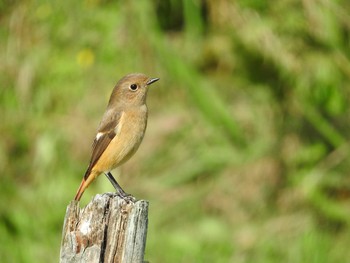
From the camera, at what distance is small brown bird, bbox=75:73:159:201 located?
5855mm

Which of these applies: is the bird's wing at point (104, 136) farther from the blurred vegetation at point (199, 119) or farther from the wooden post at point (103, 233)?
the blurred vegetation at point (199, 119)

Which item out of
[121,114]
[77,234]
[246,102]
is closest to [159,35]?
[246,102]

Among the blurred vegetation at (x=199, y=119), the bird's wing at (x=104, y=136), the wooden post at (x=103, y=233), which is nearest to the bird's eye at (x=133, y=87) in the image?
the bird's wing at (x=104, y=136)

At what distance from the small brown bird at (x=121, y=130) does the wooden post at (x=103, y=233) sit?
1.32m

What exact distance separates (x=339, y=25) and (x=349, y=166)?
1375 millimetres

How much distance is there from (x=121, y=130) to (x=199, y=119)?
3331 millimetres

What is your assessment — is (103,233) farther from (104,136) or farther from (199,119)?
(199,119)

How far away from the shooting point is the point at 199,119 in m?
9.17

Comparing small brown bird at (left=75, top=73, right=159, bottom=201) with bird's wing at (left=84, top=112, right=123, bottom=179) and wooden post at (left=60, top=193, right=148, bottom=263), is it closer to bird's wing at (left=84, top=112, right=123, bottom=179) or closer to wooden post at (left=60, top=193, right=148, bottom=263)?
bird's wing at (left=84, top=112, right=123, bottom=179)

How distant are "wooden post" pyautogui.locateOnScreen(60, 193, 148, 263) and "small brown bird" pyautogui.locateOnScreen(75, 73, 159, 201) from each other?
4.32 ft

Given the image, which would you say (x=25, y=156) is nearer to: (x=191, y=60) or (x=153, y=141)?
(x=153, y=141)

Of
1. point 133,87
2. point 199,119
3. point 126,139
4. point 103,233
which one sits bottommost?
point 103,233

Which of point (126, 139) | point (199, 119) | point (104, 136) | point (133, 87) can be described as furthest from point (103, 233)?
point (199, 119)

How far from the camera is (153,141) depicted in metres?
9.24
